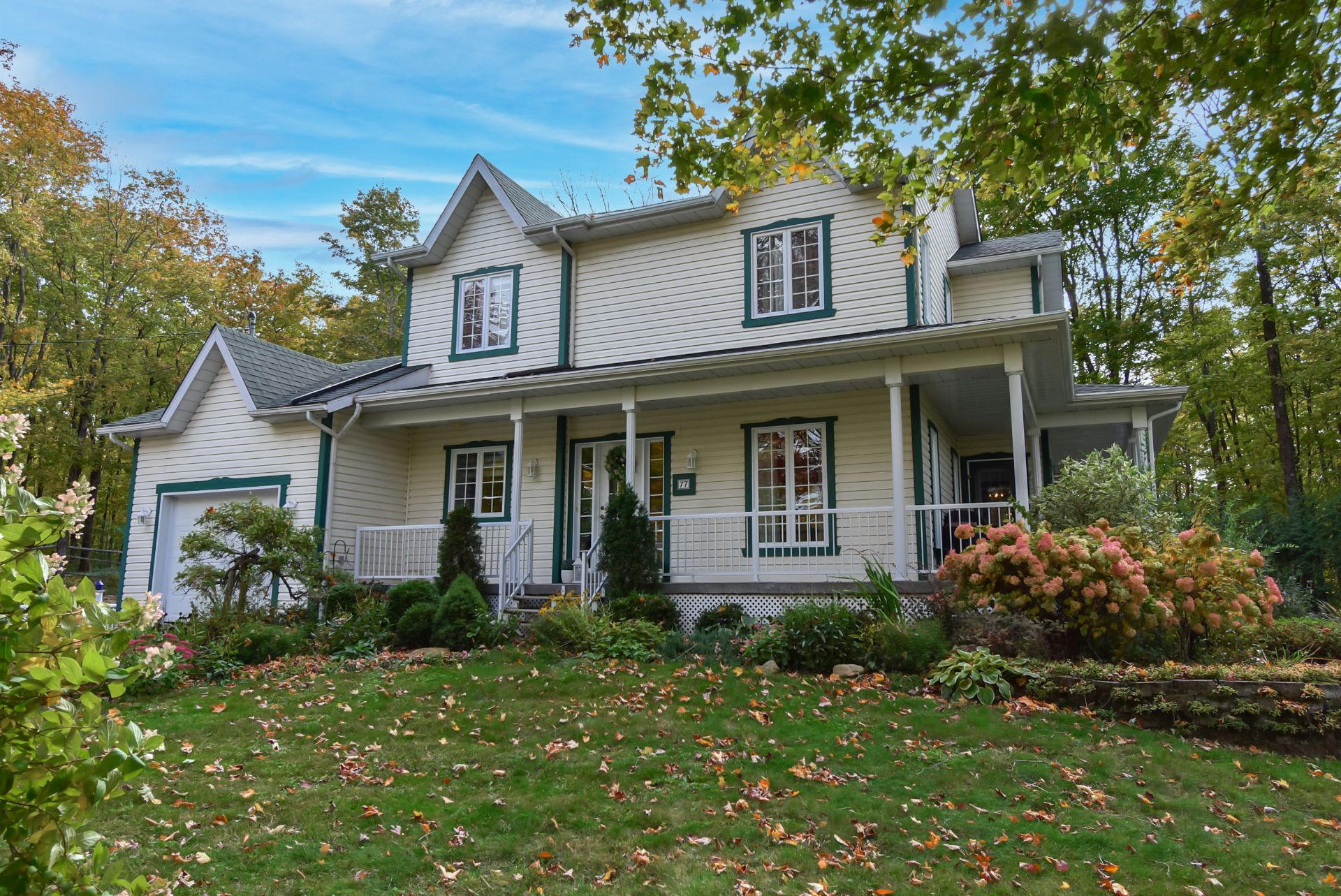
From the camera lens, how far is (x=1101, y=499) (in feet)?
35.7

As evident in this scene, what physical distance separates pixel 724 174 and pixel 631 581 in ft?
21.6

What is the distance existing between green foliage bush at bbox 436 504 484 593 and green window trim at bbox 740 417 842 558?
160 inches

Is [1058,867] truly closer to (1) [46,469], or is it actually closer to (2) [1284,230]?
(2) [1284,230]

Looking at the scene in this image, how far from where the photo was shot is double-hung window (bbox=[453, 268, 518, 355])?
15.9m

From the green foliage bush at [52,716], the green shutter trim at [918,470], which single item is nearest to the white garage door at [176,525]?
the green shutter trim at [918,470]

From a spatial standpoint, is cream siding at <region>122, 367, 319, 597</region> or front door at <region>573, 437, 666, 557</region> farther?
cream siding at <region>122, 367, 319, 597</region>

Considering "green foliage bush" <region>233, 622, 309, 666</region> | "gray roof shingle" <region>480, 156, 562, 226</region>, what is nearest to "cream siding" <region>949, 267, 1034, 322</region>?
"gray roof shingle" <region>480, 156, 562, 226</region>

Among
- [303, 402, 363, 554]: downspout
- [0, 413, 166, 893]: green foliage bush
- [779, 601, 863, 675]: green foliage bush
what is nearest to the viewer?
[0, 413, 166, 893]: green foliage bush

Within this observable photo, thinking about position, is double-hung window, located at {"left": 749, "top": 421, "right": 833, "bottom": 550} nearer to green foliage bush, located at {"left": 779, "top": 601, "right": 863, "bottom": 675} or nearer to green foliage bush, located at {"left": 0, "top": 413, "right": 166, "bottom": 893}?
green foliage bush, located at {"left": 779, "top": 601, "right": 863, "bottom": 675}

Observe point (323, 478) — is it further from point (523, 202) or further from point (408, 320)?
point (523, 202)

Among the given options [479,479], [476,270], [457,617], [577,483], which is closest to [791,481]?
[577,483]

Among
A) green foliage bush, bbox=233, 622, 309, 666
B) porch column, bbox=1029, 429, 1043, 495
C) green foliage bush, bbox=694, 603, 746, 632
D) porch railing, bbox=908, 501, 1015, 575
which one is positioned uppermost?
porch column, bbox=1029, 429, 1043, 495

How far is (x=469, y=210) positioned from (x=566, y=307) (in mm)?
3055

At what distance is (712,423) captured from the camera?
13969mm
